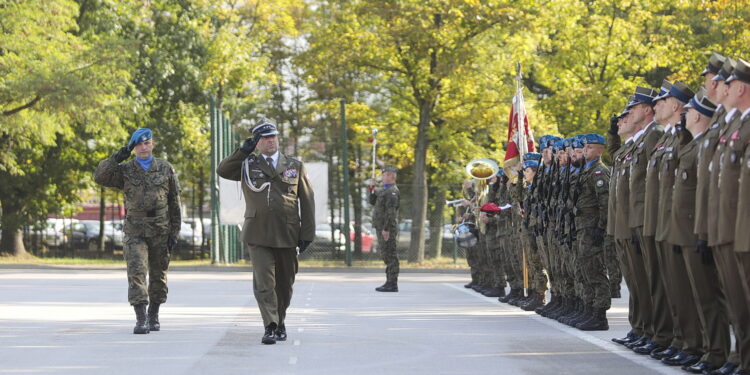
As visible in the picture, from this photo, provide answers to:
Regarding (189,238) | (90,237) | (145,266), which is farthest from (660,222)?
(90,237)

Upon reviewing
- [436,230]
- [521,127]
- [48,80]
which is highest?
[48,80]

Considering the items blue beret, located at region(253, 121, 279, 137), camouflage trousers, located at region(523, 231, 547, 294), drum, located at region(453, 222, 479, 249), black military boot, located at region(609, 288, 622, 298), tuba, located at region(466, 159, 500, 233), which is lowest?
black military boot, located at region(609, 288, 622, 298)

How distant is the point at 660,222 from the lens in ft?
33.2

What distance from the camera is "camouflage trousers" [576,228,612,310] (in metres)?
13.4

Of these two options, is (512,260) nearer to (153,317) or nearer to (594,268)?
(594,268)

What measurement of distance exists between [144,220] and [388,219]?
917 cm

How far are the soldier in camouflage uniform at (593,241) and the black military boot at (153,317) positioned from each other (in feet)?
14.5

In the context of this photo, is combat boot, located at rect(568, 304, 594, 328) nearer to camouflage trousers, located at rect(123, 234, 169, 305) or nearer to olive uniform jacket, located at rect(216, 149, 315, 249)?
olive uniform jacket, located at rect(216, 149, 315, 249)

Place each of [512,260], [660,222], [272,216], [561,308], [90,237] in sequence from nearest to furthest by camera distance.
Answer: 1. [660,222]
2. [272,216]
3. [561,308]
4. [512,260]
5. [90,237]

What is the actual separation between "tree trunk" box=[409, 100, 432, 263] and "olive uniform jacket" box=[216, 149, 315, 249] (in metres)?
23.3

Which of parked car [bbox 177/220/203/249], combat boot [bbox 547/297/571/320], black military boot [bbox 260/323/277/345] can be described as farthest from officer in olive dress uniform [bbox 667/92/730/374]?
parked car [bbox 177/220/203/249]

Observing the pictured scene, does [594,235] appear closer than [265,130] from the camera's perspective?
No

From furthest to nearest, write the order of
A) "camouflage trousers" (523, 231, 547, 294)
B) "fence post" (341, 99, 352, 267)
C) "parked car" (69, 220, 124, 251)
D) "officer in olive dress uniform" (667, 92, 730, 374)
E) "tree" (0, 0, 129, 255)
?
"parked car" (69, 220, 124, 251)
"tree" (0, 0, 129, 255)
"fence post" (341, 99, 352, 267)
"camouflage trousers" (523, 231, 547, 294)
"officer in olive dress uniform" (667, 92, 730, 374)

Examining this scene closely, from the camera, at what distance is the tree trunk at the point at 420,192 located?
117ft
